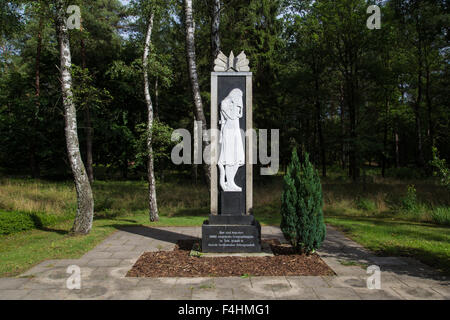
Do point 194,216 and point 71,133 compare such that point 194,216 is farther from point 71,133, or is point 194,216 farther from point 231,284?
point 231,284

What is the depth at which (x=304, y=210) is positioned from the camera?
242 inches

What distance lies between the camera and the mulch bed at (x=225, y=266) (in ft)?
17.7

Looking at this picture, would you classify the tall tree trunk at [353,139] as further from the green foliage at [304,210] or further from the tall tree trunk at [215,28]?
the green foliage at [304,210]

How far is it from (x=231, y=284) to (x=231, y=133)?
3.11 metres

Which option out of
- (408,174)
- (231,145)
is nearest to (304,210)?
(231,145)

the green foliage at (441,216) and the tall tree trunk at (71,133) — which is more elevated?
the tall tree trunk at (71,133)

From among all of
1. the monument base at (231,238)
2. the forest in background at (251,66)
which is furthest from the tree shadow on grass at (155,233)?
the forest in background at (251,66)

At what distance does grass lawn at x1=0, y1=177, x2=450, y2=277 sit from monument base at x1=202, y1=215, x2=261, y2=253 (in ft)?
8.71

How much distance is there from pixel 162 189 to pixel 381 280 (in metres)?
Result: 14.4

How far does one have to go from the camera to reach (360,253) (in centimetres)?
679

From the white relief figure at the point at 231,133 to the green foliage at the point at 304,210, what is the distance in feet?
3.95

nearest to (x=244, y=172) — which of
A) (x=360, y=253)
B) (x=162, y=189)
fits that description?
(x=360, y=253)

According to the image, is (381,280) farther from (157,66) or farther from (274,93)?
(274,93)

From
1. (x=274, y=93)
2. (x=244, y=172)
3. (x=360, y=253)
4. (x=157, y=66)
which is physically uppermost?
(x=274, y=93)
